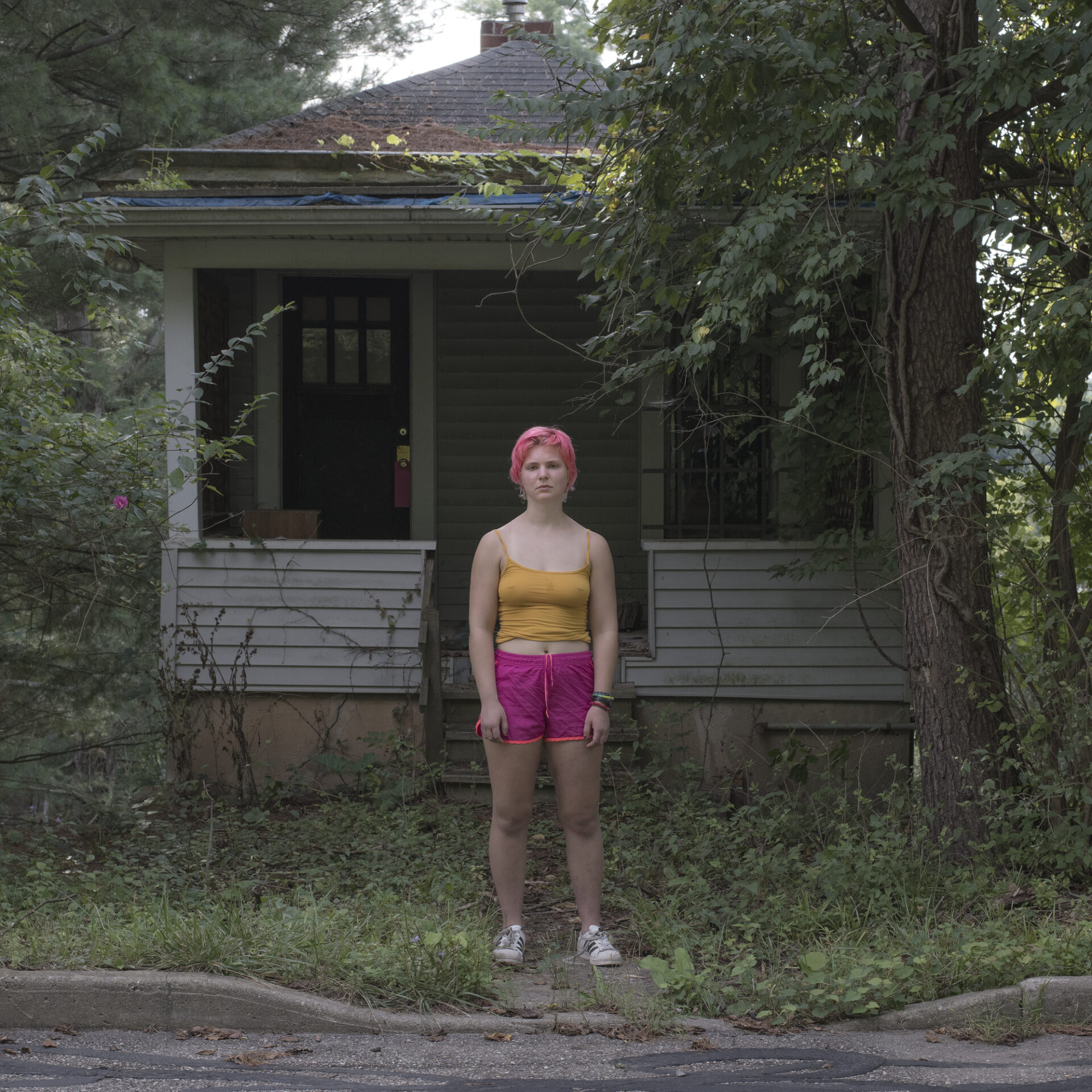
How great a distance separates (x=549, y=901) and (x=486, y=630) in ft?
5.59

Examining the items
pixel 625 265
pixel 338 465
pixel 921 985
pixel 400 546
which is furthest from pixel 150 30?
→ pixel 921 985

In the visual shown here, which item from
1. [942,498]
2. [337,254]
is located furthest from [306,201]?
[942,498]

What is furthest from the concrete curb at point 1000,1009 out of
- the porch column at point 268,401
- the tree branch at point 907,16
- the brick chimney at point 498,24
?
the brick chimney at point 498,24

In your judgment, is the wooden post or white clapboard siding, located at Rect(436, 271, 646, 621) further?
white clapboard siding, located at Rect(436, 271, 646, 621)

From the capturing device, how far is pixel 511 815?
394 centimetres

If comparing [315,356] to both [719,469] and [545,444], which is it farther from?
[545,444]

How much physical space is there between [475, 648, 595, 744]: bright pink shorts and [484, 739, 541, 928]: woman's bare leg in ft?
0.20

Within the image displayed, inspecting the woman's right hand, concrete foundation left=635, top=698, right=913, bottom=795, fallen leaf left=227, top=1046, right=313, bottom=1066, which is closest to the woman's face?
the woman's right hand

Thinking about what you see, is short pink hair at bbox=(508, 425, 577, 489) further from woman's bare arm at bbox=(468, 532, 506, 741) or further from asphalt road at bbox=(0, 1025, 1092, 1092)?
asphalt road at bbox=(0, 1025, 1092, 1092)

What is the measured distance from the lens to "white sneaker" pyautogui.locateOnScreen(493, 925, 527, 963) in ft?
12.6

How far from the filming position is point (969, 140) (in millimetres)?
4953

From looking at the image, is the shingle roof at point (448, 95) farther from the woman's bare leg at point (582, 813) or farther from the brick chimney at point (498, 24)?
the woman's bare leg at point (582, 813)

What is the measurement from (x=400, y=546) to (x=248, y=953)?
3874mm

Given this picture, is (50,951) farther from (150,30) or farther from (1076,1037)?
(150,30)
